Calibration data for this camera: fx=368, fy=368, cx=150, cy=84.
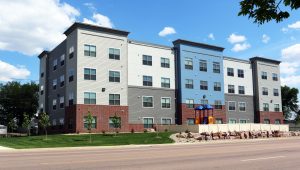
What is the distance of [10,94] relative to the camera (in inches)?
3059

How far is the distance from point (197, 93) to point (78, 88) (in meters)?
20.2

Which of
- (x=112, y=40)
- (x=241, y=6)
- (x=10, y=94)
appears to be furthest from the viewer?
(x=10, y=94)

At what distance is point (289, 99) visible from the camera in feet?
329

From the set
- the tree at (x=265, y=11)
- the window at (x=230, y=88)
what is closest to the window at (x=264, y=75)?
the window at (x=230, y=88)

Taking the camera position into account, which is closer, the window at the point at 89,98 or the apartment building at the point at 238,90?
the window at the point at 89,98

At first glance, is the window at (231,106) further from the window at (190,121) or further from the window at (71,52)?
the window at (71,52)

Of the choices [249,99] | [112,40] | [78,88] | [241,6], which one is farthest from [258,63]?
[241,6]

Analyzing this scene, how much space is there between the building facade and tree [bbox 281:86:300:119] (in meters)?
35.0

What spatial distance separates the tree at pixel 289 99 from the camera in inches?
3917

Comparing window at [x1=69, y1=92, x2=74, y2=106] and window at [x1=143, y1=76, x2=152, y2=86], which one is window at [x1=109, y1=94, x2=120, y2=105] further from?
window at [x1=143, y1=76, x2=152, y2=86]

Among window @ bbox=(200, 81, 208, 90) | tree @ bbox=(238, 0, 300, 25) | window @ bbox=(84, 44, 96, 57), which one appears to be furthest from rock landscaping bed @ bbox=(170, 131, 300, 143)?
tree @ bbox=(238, 0, 300, 25)

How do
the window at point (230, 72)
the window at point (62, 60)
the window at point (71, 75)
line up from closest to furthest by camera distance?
1. the window at point (71, 75)
2. the window at point (62, 60)
3. the window at point (230, 72)

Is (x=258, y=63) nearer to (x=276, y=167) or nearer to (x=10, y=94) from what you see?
(x=10, y=94)

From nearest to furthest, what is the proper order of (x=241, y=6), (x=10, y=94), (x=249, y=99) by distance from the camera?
(x=241, y=6)
(x=249, y=99)
(x=10, y=94)
